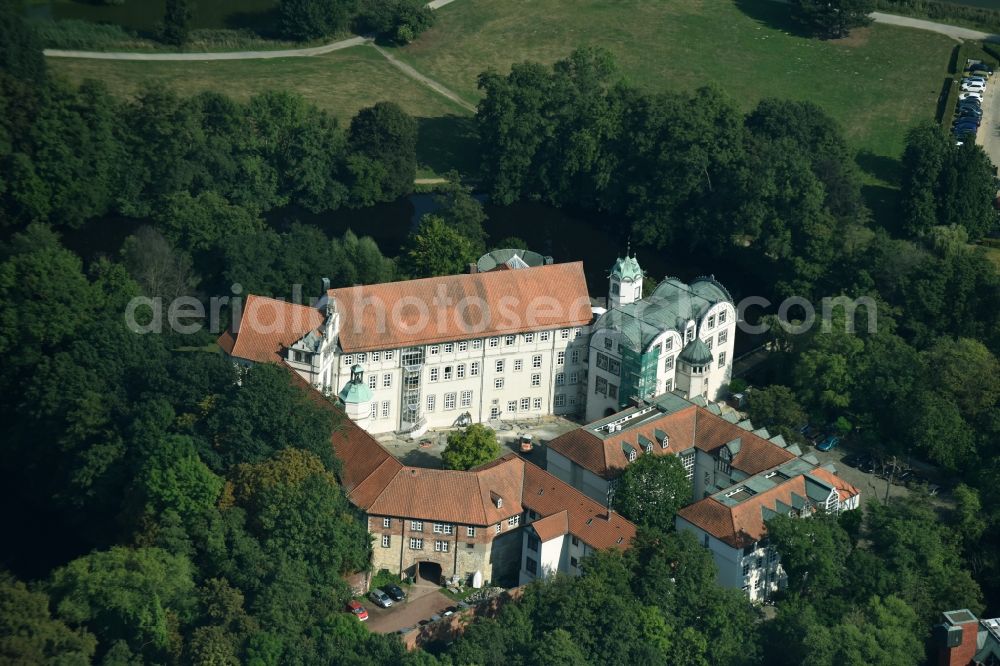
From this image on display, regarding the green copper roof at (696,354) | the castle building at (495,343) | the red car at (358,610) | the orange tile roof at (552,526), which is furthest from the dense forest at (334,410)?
the castle building at (495,343)

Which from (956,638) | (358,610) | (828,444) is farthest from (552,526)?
(828,444)

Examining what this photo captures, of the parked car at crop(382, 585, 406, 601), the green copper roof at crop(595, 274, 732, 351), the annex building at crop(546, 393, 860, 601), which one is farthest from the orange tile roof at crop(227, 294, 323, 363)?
the green copper roof at crop(595, 274, 732, 351)

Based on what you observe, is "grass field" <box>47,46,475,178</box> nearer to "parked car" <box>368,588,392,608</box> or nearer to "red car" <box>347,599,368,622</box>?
"parked car" <box>368,588,392,608</box>

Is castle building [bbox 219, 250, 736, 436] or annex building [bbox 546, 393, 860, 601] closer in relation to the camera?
annex building [bbox 546, 393, 860, 601]

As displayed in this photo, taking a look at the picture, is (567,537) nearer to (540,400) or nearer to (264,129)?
(540,400)

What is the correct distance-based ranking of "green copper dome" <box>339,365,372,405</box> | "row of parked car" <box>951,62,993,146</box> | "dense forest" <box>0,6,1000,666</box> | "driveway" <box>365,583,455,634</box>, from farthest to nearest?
"row of parked car" <box>951,62,993,146</box>, "green copper dome" <box>339,365,372,405</box>, "driveway" <box>365,583,455,634</box>, "dense forest" <box>0,6,1000,666</box>

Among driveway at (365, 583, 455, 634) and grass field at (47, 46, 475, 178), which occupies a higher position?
grass field at (47, 46, 475, 178)
